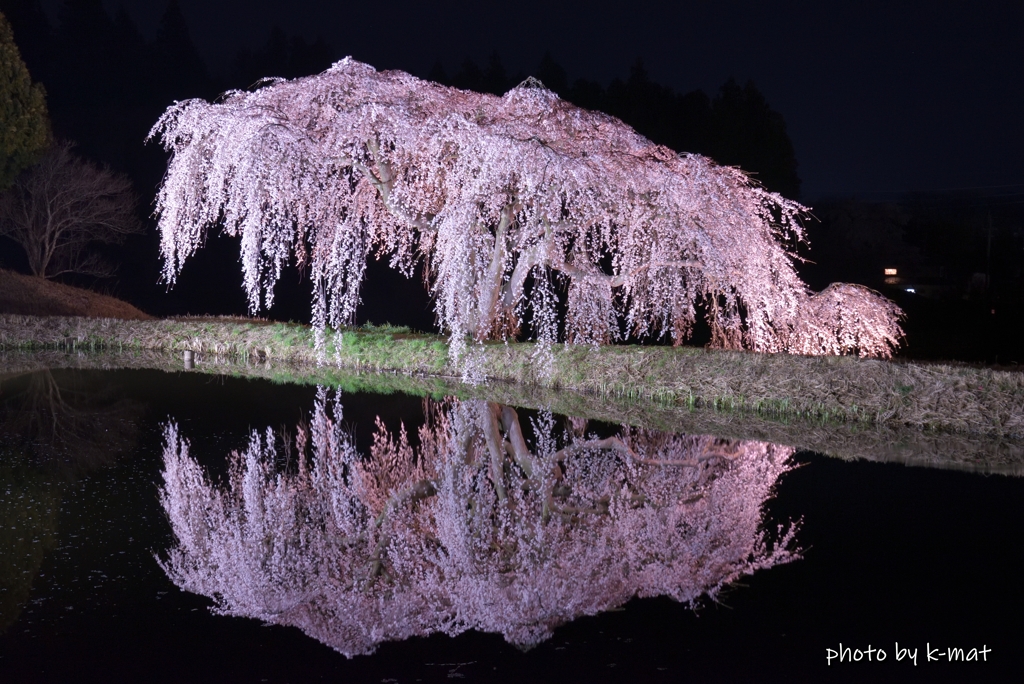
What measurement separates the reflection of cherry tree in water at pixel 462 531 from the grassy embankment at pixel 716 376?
7.07 feet

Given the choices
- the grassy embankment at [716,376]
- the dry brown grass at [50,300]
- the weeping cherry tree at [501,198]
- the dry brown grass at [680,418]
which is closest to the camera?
the dry brown grass at [680,418]

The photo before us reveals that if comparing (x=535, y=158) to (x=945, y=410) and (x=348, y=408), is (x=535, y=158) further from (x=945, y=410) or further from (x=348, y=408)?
(x=945, y=410)

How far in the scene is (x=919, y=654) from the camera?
398cm

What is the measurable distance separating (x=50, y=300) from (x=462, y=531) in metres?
20.8

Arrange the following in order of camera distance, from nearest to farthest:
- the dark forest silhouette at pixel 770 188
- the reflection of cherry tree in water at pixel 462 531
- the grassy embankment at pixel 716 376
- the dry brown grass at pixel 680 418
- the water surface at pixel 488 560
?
the water surface at pixel 488 560 → the reflection of cherry tree in water at pixel 462 531 → the dry brown grass at pixel 680 418 → the grassy embankment at pixel 716 376 → the dark forest silhouette at pixel 770 188

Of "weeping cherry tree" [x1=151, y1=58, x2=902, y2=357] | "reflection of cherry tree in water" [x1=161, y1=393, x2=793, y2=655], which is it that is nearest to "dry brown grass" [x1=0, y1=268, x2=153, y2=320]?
"weeping cherry tree" [x1=151, y1=58, x2=902, y2=357]

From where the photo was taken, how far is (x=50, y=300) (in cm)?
2292

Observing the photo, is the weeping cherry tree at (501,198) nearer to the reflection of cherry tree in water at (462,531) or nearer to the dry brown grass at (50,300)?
the reflection of cherry tree in water at (462,531)

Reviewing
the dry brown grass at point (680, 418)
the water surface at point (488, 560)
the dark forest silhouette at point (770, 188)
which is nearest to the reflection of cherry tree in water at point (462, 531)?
the water surface at point (488, 560)

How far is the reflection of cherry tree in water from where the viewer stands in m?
4.42

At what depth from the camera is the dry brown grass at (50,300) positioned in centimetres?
2248

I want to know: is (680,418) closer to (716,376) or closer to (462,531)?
(716,376)

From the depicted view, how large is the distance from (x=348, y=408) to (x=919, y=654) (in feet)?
24.9

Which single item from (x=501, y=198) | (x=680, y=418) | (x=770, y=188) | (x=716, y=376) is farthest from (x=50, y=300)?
(x=770, y=188)
